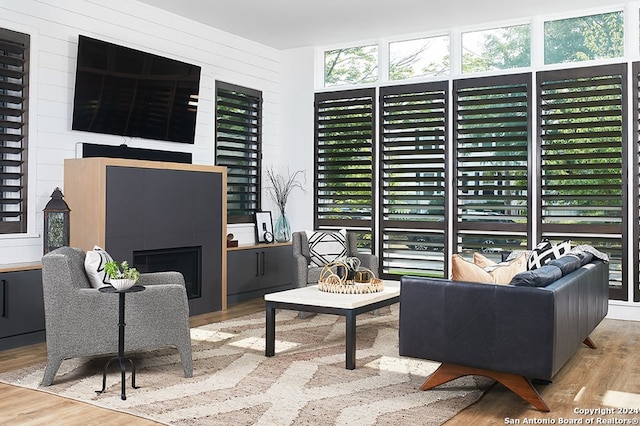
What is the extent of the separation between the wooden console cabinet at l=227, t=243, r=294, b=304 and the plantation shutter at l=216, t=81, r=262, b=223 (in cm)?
52

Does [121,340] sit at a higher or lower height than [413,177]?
lower

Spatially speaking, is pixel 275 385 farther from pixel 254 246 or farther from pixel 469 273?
pixel 254 246

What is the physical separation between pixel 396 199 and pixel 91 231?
3.60 meters

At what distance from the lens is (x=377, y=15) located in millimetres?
6914

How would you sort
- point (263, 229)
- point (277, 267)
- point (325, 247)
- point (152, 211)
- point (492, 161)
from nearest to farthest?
1. point (152, 211)
2. point (325, 247)
3. point (492, 161)
4. point (277, 267)
5. point (263, 229)

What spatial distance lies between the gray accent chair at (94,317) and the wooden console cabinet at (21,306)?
40.3 inches

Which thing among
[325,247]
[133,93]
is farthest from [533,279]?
[133,93]

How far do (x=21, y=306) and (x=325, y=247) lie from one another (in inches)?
118

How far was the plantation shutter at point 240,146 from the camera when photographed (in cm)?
762

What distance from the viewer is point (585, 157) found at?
21.6 ft

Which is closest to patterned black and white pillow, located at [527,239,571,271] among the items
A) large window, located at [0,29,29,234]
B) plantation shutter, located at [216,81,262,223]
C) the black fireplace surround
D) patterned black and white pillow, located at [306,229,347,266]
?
patterned black and white pillow, located at [306,229,347,266]

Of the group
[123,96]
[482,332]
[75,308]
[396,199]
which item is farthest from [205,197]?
[482,332]

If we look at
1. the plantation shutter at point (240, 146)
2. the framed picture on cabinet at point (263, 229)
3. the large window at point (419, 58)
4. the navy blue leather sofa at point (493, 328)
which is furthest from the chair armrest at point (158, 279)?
the large window at point (419, 58)

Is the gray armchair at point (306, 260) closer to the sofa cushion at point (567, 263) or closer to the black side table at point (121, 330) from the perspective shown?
the sofa cushion at point (567, 263)
